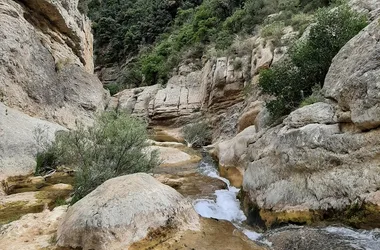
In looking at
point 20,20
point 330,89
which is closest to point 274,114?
point 330,89

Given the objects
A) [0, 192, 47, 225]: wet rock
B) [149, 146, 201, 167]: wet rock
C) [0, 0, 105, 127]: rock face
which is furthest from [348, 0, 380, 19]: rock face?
[0, 0, 105, 127]: rock face

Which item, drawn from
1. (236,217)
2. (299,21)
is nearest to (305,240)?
(236,217)

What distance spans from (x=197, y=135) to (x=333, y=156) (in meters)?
19.1

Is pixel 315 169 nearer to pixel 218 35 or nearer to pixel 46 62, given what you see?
pixel 46 62

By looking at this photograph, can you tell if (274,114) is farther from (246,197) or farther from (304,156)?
(304,156)

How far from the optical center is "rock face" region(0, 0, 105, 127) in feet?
55.3

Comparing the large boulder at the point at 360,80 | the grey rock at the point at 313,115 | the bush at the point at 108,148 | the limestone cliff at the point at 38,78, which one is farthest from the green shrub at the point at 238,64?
the grey rock at the point at 313,115

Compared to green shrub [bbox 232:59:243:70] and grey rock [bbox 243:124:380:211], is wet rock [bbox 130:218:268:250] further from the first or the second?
green shrub [bbox 232:59:243:70]

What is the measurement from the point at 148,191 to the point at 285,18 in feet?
72.5

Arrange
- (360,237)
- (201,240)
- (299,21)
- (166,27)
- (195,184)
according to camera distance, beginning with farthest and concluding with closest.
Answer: (166,27)
(299,21)
(195,184)
(201,240)
(360,237)

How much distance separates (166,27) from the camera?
178 feet

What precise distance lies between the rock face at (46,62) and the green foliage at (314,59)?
12.5 meters

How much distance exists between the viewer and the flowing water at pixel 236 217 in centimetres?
590

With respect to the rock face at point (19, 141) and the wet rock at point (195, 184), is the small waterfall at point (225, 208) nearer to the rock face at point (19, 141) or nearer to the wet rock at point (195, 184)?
the wet rock at point (195, 184)
